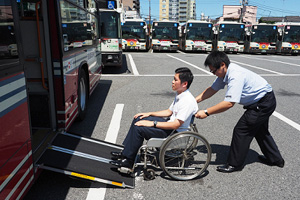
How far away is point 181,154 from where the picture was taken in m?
3.21

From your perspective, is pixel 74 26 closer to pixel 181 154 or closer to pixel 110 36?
pixel 181 154

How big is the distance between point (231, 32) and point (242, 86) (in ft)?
73.2

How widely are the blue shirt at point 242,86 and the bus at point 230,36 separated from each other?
21.8 m

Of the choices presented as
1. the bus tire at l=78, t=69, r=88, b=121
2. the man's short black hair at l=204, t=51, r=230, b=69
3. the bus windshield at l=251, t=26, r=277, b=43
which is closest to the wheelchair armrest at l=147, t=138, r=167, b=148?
the man's short black hair at l=204, t=51, r=230, b=69

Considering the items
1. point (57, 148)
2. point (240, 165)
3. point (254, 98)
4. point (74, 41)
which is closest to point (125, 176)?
point (57, 148)

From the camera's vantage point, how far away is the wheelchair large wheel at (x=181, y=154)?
9.87 feet

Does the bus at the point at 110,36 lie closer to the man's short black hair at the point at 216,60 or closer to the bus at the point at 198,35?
the man's short black hair at the point at 216,60

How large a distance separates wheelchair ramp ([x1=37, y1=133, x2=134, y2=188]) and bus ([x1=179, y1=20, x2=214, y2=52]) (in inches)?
834

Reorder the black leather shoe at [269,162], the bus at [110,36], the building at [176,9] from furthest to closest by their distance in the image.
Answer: the building at [176,9] → the bus at [110,36] → the black leather shoe at [269,162]

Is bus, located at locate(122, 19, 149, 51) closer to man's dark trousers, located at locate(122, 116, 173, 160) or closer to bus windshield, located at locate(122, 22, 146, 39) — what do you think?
bus windshield, located at locate(122, 22, 146, 39)

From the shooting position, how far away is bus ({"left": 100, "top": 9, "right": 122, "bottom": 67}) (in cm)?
1073

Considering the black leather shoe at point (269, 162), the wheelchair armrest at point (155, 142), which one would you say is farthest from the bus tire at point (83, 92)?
the black leather shoe at point (269, 162)

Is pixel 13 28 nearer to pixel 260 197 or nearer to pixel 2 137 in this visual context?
pixel 2 137

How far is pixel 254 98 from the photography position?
10.6 ft
